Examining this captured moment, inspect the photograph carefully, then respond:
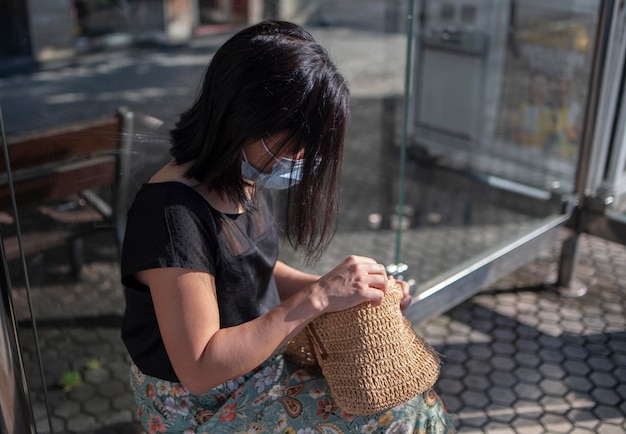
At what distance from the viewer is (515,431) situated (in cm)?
254

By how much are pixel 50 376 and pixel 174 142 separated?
3.79 ft

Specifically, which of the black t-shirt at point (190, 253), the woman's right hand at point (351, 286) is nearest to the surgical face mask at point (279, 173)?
the black t-shirt at point (190, 253)

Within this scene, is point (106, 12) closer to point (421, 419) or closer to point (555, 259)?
point (555, 259)

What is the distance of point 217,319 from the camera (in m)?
1.50

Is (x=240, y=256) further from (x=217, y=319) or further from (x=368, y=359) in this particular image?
(x=368, y=359)

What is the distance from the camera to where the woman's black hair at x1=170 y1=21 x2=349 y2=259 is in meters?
1.43

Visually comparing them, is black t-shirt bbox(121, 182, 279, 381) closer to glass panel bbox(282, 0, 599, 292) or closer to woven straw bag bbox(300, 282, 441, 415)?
woven straw bag bbox(300, 282, 441, 415)

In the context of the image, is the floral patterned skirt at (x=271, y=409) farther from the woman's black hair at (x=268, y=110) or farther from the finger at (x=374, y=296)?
the woman's black hair at (x=268, y=110)

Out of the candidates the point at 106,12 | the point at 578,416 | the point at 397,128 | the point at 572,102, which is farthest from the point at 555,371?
the point at 106,12

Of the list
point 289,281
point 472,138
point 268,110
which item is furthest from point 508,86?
point 268,110

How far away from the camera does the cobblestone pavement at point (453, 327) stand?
→ 95.0 inches

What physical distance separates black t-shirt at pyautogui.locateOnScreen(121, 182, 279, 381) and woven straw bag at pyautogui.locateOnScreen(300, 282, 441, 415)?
0.18 meters

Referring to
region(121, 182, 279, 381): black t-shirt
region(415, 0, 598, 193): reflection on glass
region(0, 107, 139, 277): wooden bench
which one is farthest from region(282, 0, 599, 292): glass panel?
region(121, 182, 279, 381): black t-shirt

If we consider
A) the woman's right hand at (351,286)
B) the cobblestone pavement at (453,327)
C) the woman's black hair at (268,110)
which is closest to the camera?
the woman's black hair at (268,110)
